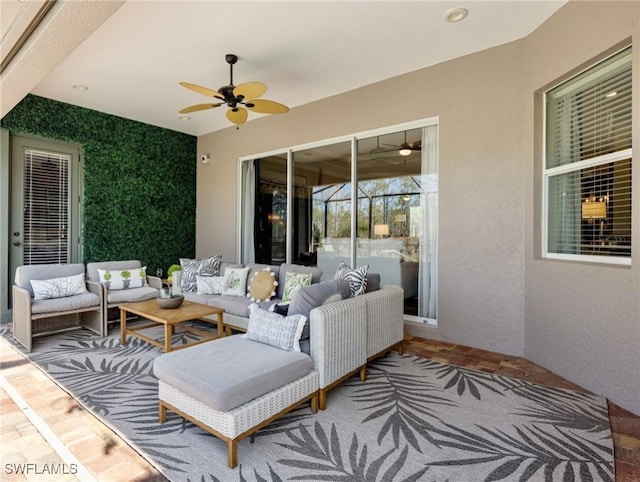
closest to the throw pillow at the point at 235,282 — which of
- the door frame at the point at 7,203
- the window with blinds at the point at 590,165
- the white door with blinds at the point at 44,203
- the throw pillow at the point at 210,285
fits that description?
the throw pillow at the point at 210,285

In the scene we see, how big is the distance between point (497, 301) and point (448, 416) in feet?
5.48

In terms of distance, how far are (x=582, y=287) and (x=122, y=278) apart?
513cm

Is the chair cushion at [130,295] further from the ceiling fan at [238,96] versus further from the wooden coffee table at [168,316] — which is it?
the ceiling fan at [238,96]

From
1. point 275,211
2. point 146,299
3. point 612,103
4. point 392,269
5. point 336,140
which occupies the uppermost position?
point 336,140

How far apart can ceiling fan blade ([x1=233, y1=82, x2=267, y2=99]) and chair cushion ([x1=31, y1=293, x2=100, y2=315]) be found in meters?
2.89

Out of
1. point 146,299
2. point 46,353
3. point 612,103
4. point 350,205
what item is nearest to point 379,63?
point 350,205

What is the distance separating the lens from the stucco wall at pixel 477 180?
11.6 feet

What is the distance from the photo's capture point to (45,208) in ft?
16.7

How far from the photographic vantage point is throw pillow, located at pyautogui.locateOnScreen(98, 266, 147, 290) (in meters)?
4.61

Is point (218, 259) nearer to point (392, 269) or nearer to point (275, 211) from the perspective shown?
point (275, 211)

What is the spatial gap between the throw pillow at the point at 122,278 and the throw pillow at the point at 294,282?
2293 mm

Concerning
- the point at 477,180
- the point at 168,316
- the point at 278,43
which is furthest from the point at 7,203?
the point at 477,180

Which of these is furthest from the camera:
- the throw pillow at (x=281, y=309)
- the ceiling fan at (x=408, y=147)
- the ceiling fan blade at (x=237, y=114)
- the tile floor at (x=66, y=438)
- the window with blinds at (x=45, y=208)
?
the window with blinds at (x=45, y=208)

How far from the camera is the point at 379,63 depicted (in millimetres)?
3969
